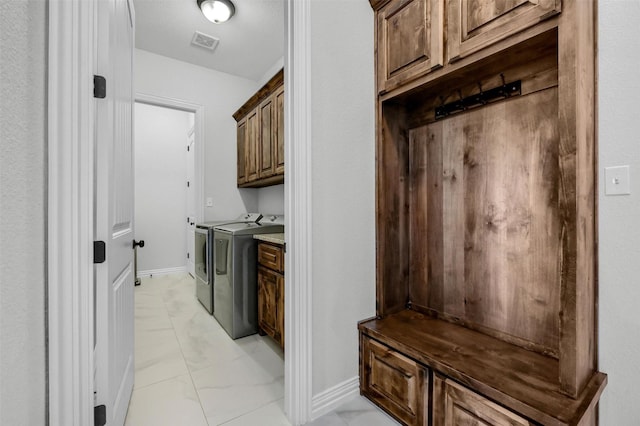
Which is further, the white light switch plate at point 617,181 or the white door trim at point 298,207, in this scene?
the white door trim at point 298,207

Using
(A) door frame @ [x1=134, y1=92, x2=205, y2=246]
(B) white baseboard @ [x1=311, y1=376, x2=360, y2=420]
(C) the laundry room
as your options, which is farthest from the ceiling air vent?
(B) white baseboard @ [x1=311, y1=376, x2=360, y2=420]

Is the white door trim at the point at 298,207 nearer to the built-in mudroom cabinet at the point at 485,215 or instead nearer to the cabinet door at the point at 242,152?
the built-in mudroom cabinet at the point at 485,215

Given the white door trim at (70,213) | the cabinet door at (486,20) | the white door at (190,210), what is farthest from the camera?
the white door at (190,210)

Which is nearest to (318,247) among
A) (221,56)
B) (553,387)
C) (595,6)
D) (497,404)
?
(497,404)

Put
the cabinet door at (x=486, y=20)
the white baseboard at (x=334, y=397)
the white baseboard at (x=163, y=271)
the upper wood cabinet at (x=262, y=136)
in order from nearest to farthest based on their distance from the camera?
the cabinet door at (x=486, y=20)
the white baseboard at (x=334, y=397)
the upper wood cabinet at (x=262, y=136)
the white baseboard at (x=163, y=271)

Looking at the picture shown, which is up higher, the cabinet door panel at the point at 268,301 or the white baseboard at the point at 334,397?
the cabinet door panel at the point at 268,301

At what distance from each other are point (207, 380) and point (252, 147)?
2.39m

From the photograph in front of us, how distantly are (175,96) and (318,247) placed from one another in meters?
3.08

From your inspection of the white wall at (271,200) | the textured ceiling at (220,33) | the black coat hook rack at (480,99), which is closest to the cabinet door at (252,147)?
the white wall at (271,200)

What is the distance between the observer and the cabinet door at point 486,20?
109 centimetres

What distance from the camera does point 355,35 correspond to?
1695 millimetres

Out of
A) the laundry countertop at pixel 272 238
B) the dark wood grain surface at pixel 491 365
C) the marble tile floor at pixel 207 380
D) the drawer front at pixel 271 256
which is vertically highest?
the laundry countertop at pixel 272 238

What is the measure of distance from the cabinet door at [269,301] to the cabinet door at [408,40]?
5.13 ft

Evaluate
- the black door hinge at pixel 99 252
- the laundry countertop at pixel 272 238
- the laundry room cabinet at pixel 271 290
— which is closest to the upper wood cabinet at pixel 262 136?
the laundry countertop at pixel 272 238
